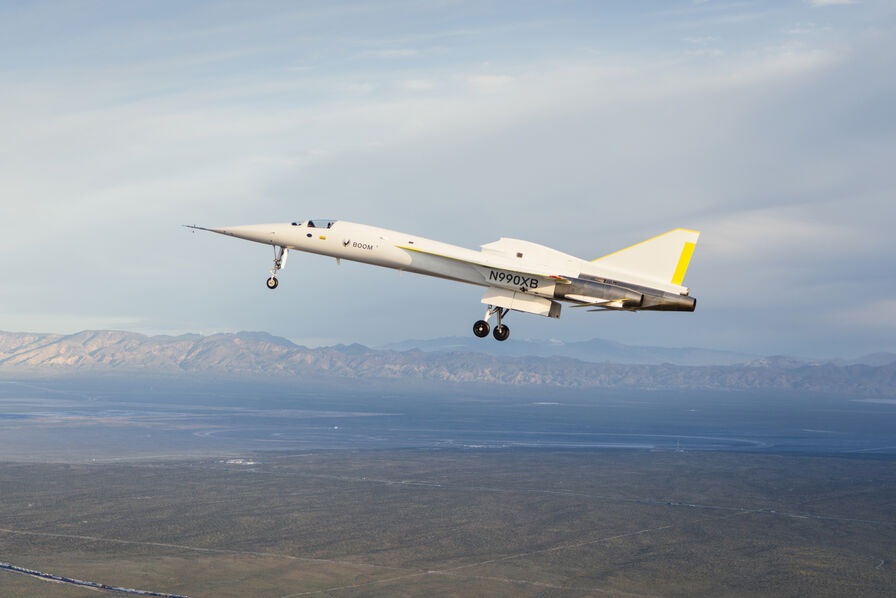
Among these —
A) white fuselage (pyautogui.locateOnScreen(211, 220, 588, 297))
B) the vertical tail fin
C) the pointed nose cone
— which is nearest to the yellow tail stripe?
the vertical tail fin

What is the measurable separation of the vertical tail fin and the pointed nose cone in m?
19.0

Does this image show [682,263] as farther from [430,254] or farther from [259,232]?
[259,232]

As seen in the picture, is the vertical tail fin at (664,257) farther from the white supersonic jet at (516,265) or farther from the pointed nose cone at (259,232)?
the pointed nose cone at (259,232)

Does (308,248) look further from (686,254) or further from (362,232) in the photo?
(686,254)

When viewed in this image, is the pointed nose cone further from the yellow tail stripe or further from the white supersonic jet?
the yellow tail stripe

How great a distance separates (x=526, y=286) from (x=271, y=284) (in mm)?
13968

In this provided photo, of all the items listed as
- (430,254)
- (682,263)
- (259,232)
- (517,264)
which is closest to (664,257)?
(682,263)

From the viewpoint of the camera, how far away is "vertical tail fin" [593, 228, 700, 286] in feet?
151

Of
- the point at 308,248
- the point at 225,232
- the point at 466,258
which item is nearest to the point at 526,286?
the point at 466,258

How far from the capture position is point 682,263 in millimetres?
45906

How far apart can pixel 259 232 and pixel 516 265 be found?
15007 millimetres

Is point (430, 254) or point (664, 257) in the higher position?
point (664, 257)

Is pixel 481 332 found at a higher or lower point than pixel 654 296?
lower

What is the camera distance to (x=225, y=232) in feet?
150
